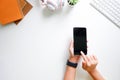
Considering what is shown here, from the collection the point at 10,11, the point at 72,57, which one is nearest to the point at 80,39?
the point at 72,57

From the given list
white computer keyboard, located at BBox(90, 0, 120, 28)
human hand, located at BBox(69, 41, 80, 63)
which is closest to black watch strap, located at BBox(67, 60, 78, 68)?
human hand, located at BBox(69, 41, 80, 63)

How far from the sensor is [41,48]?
43.9 inches

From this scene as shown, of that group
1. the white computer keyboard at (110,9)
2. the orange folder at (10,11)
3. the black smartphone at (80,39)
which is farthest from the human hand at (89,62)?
the orange folder at (10,11)

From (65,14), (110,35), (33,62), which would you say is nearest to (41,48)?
(33,62)

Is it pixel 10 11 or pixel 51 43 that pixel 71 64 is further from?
pixel 10 11

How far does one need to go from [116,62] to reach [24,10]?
0.46 metres

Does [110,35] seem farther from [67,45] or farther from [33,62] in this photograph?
[33,62]

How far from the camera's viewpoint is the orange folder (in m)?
1.10

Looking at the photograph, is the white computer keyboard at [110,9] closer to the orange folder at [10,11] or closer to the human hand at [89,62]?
the human hand at [89,62]

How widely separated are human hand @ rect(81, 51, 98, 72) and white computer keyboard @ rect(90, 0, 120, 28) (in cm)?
18

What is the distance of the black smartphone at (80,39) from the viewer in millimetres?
1037

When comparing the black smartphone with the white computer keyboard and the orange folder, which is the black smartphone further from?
the orange folder

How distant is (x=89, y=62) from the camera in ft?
3.34

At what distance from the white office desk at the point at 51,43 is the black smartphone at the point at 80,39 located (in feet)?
0.17
